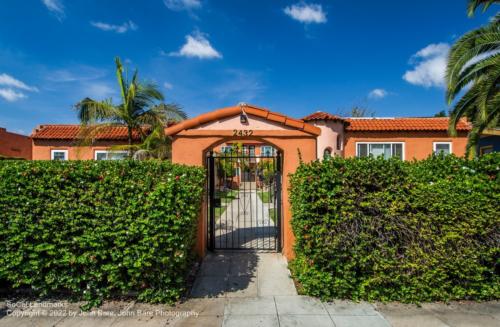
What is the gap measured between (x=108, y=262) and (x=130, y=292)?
0.67 meters

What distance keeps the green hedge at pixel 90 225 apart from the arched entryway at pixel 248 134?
1705 millimetres

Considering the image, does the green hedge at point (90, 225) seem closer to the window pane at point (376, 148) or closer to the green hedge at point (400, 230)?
the green hedge at point (400, 230)

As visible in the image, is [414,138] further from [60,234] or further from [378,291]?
[60,234]

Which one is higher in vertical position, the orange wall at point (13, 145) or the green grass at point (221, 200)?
the orange wall at point (13, 145)

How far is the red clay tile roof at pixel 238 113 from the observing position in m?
5.52

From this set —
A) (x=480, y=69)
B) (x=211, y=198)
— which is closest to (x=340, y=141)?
(x=480, y=69)

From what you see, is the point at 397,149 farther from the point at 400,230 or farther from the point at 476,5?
the point at 400,230

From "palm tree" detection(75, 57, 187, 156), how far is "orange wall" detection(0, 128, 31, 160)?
14837 millimetres

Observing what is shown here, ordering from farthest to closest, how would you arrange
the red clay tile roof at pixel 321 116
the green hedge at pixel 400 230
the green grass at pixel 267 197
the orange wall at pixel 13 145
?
the orange wall at pixel 13 145
the red clay tile roof at pixel 321 116
the green grass at pixel 267 197
the green hedge at pixel 400 230

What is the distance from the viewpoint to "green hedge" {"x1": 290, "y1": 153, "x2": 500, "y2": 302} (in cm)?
391

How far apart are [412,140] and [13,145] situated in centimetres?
3169

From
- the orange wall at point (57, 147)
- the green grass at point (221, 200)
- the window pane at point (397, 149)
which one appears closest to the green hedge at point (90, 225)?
the green grass at point (221, 200)

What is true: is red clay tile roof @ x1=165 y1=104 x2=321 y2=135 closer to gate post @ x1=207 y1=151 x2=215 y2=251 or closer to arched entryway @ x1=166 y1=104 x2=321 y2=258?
arched entryway @ x1=166 y1=104 x2=321 y2=258

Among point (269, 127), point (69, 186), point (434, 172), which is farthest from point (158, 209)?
point (434, 172)
